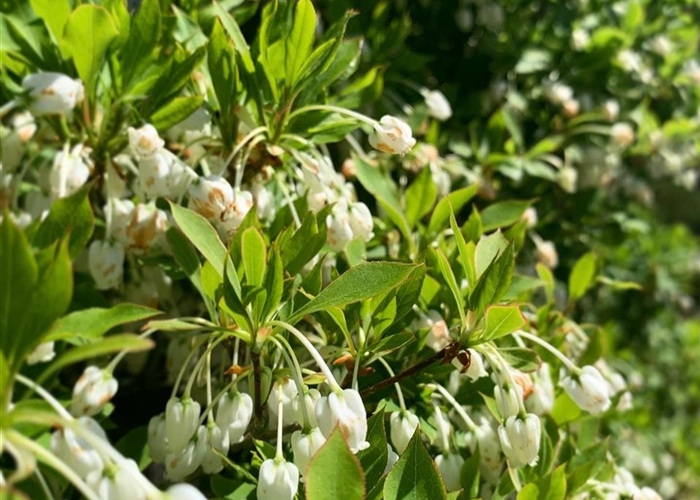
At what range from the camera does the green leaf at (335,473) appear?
93 centimetres

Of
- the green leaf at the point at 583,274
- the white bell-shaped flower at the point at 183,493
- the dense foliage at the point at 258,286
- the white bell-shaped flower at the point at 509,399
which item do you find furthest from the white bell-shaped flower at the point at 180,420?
the green leaf at the point at 583,274

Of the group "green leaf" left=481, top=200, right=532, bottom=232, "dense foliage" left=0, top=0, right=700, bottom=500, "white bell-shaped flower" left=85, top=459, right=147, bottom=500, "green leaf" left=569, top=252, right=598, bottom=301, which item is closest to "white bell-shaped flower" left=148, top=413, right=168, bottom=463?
"dense foliage" left=0, top=0, right=700, bottom=500

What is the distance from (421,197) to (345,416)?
678mm

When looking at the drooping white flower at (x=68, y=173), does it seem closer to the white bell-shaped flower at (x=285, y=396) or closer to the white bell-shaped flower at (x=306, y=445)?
the white bell-shaped flower at (x=285, y=396)

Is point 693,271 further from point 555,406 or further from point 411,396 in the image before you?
point 411,396

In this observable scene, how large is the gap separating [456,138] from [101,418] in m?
1.29

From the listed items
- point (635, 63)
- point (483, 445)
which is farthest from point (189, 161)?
point (635, 63)

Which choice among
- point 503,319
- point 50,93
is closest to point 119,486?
point 503,319

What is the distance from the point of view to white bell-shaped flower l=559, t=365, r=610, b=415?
4.34ft

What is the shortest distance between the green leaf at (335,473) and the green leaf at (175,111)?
0.68 metres

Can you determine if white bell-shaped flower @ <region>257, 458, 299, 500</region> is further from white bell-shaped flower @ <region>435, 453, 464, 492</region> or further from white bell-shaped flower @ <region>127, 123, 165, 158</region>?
white bell-shaped flower @ <region>127, 123, 165, 158</region>

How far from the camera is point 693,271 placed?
13.8 feet

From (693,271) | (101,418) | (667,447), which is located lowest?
(667,447)

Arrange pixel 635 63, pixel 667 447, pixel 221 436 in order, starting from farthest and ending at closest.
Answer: pixel 667 447 < pixel 635 63 < pixel 221 436
